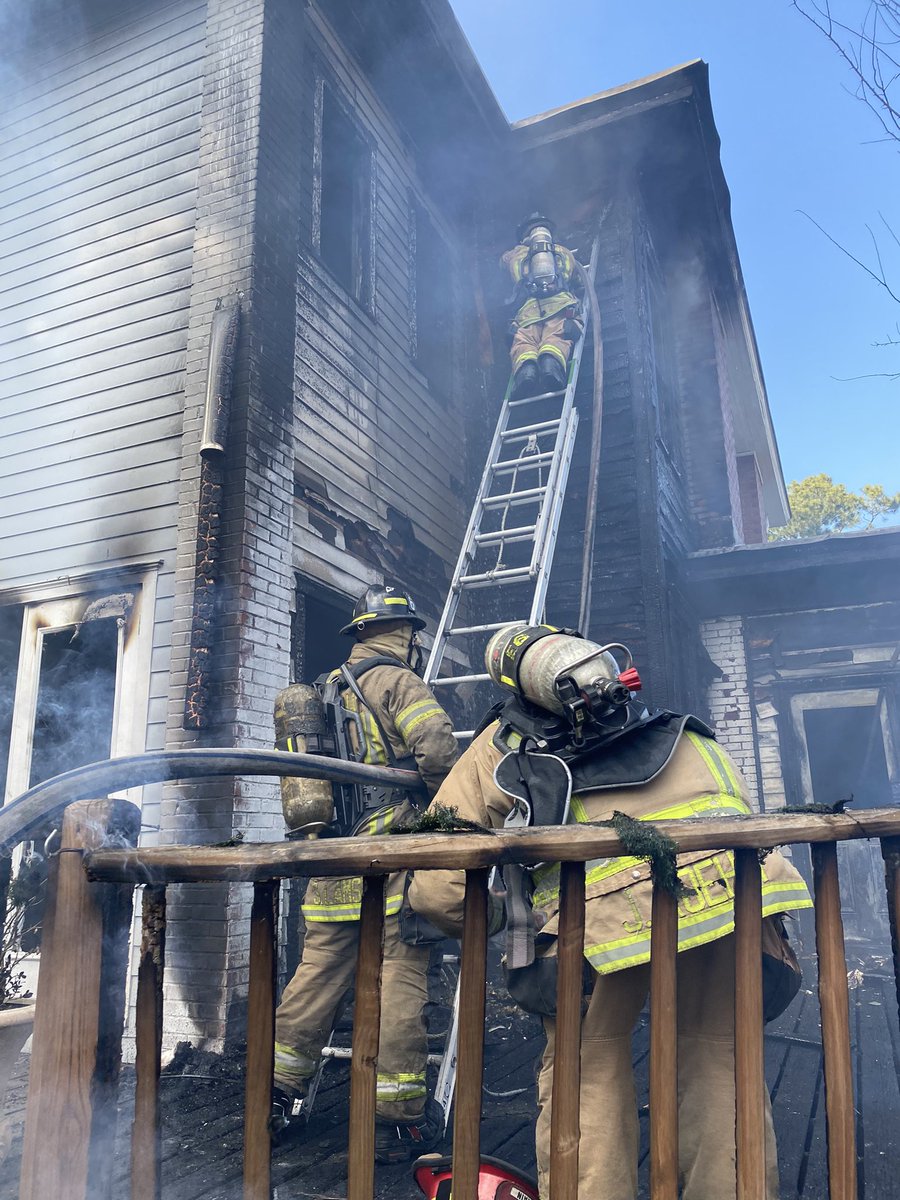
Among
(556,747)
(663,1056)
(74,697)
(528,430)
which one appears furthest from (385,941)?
(528,430)

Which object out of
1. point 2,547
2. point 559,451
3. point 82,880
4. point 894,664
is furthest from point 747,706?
point 82,880

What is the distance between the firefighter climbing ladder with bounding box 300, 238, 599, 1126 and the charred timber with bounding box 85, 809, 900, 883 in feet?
8.36

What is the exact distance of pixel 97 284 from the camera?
5.87 metres

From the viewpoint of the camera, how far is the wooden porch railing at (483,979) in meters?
1.65

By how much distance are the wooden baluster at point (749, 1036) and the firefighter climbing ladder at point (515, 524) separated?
2.43m

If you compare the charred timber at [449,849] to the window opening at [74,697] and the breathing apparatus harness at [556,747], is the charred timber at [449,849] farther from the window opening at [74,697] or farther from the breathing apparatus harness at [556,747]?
the window opening at [74,697]

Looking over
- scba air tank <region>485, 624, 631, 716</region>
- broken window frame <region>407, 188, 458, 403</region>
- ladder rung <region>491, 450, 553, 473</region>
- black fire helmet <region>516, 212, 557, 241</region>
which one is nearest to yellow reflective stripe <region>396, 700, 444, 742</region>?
scba air tank <region>485, 624, 631, 716</region>

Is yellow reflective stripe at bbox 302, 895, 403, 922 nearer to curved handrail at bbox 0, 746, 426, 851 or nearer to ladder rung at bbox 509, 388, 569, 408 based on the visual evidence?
curved handrail at bbox 0, 746, 426, 851

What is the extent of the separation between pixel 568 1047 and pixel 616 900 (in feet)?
1.53

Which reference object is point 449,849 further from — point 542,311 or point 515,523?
point 542,311

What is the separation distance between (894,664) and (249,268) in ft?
21.9

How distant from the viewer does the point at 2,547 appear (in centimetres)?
569

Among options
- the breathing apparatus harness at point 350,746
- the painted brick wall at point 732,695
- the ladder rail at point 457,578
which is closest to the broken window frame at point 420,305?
the ladder rail at point 457,578

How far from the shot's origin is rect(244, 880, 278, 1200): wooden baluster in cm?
172
